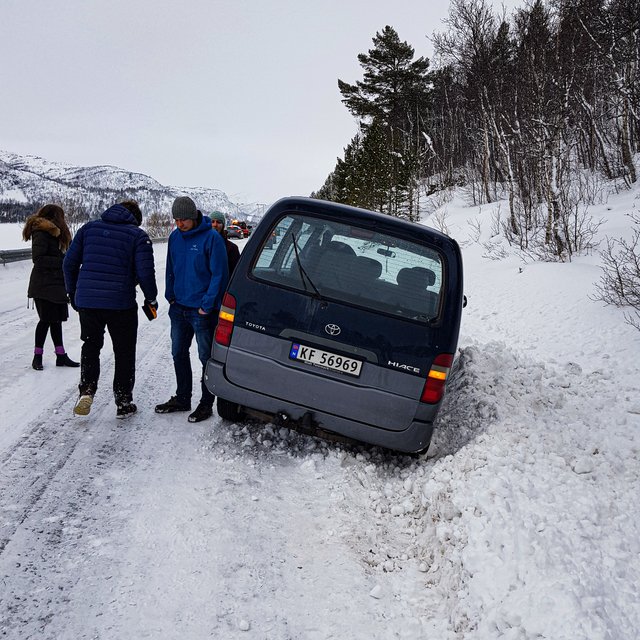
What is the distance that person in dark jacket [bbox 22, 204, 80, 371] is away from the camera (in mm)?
5238

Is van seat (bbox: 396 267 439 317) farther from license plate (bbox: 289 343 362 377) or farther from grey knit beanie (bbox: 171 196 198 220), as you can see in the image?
grey knit beanie (bbox: 171 196 198 220)

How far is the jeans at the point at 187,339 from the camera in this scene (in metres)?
4.21

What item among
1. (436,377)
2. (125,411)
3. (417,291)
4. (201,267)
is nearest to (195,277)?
(201,267)

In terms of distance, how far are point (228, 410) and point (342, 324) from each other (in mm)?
1455

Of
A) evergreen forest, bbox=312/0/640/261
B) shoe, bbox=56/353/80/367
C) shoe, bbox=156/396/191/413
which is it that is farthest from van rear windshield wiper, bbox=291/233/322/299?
evergreen forest, bbox=312/0/640/261

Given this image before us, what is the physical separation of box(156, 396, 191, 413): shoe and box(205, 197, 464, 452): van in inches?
43.2

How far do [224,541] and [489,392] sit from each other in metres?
2.77

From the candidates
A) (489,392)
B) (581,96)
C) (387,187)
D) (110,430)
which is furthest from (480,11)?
(110,430)

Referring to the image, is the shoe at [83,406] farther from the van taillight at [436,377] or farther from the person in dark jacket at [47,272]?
the van taillight at [436,377]

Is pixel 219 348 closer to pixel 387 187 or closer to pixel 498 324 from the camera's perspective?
pixel 498 324

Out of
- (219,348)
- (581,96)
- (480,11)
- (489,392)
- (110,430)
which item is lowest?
(110,430)

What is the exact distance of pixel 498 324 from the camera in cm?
748

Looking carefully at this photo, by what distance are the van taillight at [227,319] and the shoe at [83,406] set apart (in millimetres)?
1451

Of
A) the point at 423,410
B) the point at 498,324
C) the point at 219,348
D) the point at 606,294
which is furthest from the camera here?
the point at 498,324
